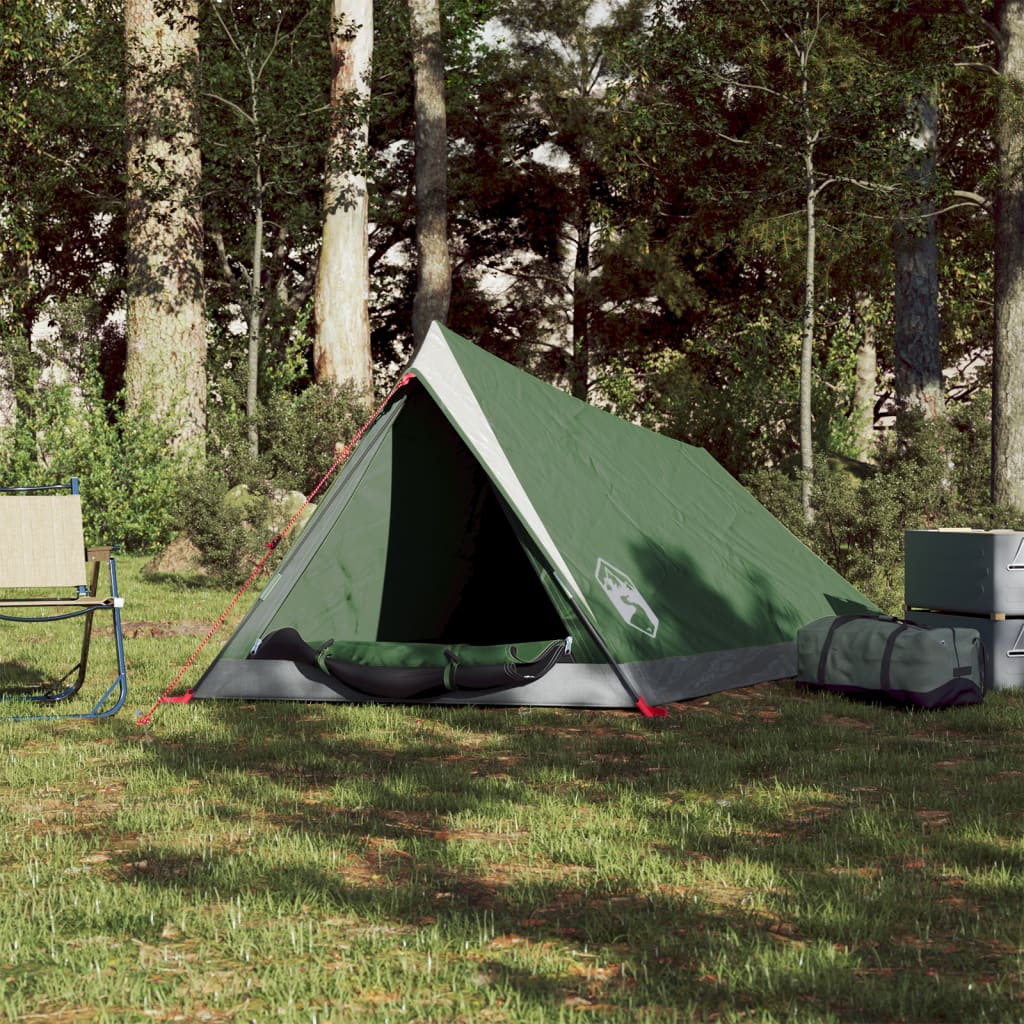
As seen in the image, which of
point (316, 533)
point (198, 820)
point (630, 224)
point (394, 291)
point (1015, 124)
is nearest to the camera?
point (198, 820)

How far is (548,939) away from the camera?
370 cm

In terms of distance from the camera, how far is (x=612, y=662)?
698 centimetres

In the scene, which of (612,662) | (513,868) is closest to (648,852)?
(513,868)

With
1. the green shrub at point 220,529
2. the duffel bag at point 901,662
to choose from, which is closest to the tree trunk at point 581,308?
the green shrub at point 220,529

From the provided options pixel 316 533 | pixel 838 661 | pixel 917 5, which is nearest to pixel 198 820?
pixel 316 533

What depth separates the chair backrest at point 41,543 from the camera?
712cm

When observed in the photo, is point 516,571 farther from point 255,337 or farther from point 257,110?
point 257,110

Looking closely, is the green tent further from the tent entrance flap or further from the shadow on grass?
the shadow on grass

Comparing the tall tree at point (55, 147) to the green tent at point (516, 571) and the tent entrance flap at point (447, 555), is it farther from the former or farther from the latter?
the green tent at point (516, 571)

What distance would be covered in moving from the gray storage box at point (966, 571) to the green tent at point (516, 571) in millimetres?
891

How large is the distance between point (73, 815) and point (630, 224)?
2142 centimetres

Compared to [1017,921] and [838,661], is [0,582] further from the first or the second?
[1017,921]

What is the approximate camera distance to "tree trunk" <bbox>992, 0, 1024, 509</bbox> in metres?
14.0

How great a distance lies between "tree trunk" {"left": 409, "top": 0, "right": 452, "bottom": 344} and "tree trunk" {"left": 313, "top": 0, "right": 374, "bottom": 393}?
1530mm
